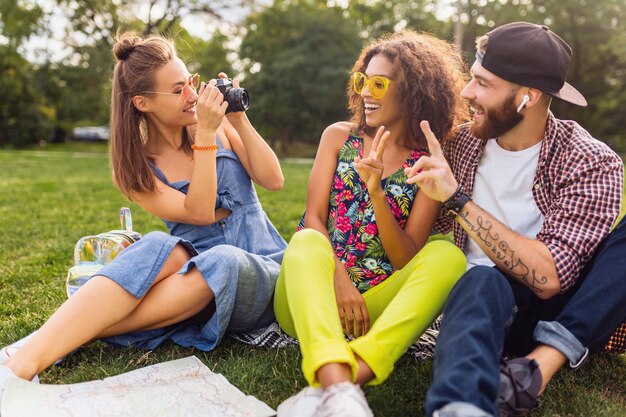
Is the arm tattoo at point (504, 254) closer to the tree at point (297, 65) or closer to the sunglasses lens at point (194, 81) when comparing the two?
the sunglasses lens at point (194, 81)

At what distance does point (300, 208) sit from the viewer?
7387 millimetres

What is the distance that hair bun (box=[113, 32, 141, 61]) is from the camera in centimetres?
297

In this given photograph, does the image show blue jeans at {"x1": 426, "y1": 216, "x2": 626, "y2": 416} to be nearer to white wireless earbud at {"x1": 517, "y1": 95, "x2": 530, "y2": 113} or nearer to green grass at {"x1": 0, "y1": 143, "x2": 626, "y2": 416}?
green grass at {"x1": 0, "y1": 143, "x2": 626, "y2": 416}

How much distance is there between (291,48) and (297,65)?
5.53ft

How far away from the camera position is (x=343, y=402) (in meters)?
1.84

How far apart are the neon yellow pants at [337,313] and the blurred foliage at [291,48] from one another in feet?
74.4

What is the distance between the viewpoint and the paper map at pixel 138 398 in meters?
2.06

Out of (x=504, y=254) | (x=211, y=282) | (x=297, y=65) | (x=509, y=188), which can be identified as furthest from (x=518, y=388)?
(x=297, y=65)

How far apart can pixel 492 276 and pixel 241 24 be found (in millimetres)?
25747

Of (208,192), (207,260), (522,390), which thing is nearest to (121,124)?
(208,192)

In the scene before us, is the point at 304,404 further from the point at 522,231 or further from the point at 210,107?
the point at 210,107

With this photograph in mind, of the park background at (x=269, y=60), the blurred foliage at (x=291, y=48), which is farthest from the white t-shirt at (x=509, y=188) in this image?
the blurred foliage at (x=291, y=48)

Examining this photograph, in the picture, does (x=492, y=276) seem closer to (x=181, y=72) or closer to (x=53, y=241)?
(x=181, y=72)

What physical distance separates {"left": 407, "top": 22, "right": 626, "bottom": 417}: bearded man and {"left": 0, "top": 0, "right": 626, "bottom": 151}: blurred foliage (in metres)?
22.0
